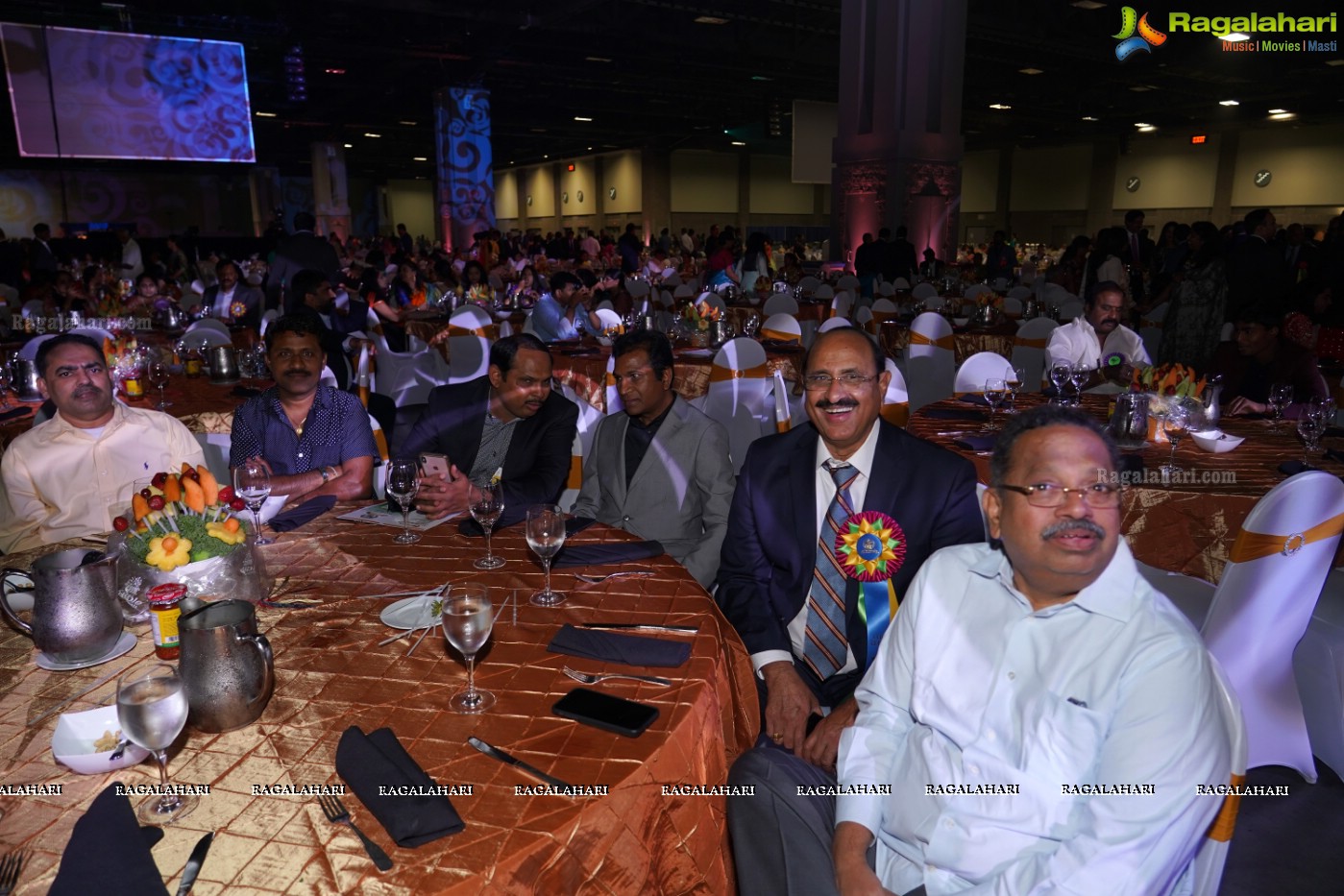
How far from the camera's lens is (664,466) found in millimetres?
2809

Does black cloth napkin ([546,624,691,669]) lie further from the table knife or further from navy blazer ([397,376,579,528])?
navy blazer ([397,376,579,528])

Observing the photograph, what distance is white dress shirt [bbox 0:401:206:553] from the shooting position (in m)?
2.64

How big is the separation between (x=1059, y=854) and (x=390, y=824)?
3.29 ft

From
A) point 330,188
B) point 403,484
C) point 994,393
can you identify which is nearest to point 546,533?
point 403,484

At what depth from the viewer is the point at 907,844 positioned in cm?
148

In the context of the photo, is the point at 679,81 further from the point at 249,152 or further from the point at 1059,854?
the point at 1059,854

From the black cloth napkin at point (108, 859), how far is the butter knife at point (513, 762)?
426mm

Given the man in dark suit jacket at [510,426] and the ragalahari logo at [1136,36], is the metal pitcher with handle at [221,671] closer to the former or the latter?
the man in dark suit jacket at [510,426]

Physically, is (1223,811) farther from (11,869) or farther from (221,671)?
(11,869)

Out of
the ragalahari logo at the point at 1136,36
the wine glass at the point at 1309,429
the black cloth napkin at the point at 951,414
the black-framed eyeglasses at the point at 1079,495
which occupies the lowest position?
the black cloth napkin at the point at 951,414

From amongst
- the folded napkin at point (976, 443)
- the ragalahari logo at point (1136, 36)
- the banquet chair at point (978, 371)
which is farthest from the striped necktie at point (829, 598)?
the ragalahari logo at point (1136, 36)

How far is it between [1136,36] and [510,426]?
15.0 meters

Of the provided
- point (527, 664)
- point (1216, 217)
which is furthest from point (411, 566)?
point (1216, 217)

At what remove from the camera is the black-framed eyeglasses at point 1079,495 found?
1.35 m
